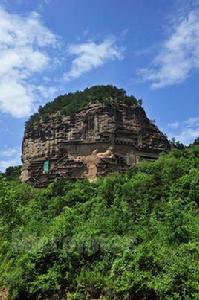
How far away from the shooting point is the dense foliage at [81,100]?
197 feet

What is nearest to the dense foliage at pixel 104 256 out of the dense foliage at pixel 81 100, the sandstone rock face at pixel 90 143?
the sandstone rock face at pixel 90 143

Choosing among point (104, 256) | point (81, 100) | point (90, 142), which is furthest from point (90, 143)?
point (104, 256)

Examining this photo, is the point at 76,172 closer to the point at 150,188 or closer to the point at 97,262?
the point at 150,188

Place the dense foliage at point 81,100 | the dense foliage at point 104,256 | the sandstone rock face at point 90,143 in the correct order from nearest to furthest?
1. the dense foliage at point 104,256
2. the sandstone rock face at point 90,143
3. the dense foliage at point 81,100

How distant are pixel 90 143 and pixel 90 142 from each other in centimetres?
14

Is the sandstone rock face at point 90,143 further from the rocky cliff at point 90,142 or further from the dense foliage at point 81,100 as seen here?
the dense foliage at point 81,100

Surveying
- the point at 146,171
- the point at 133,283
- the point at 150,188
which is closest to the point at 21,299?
the point at 133,283

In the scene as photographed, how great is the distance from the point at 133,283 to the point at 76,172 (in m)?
35.6

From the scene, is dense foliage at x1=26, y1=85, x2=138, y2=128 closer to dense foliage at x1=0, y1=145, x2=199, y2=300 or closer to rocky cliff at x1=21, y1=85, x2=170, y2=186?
rocky cliff at x1=21, y1=85, x2=170, y2=186

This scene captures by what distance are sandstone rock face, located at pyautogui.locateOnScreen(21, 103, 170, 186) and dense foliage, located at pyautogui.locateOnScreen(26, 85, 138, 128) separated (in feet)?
2.89

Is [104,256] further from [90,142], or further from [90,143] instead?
[90,142]

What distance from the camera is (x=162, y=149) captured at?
190 feet

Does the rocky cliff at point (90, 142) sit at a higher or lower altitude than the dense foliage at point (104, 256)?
higher

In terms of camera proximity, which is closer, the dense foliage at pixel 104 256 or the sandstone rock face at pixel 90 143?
the dense foliage at pixel 104 256
